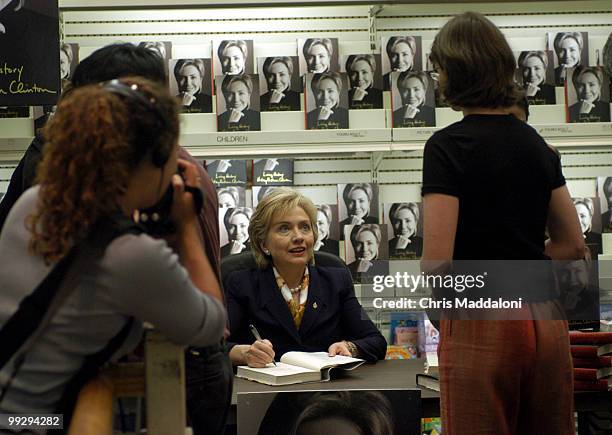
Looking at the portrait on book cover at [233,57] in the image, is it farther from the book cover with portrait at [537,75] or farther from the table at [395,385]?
the table at [395,385]

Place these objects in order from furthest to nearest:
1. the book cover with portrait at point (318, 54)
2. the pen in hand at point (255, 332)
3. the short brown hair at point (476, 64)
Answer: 1. the book cover with portrait at point (318, 54)
2. the pen in hand at point (255, 332)
3. the short brown hair at point (476, 64)

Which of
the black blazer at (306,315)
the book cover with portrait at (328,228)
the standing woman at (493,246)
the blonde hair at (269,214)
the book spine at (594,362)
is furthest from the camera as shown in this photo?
the book cover with portrait at (328,228)

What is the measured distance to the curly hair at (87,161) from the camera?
1159 mm

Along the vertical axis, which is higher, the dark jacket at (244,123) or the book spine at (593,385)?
the dark jacket at (244,123)

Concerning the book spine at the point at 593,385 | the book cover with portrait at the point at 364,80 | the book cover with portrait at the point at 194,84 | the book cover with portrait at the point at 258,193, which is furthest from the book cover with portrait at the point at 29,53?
the book spine at the point at 593,385

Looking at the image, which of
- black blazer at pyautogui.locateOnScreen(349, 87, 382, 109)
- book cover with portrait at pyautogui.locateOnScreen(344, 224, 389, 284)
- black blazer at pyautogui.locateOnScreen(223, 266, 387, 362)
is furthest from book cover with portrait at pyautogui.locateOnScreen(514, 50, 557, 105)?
black blazer at pyautogui.locateOnScreen(223, 266, 387, 362)

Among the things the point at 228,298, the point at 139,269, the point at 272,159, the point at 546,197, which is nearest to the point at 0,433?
the point at 139,269

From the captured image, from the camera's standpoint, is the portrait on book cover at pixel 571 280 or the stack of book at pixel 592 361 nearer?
the portrait on book cover at pixel 571 280

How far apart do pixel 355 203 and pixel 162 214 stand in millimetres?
2775

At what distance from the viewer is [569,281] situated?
203 cm

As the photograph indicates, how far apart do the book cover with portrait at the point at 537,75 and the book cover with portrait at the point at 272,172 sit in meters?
1.10

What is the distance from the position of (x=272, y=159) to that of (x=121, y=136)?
293 cm

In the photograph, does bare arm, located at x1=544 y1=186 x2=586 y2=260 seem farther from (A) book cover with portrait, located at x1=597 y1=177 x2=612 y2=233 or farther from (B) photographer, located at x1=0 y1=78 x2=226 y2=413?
(A) book cover with portrait, located at x1=597 y1=177 x2=612 y2=233

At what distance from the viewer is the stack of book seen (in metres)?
2.58
